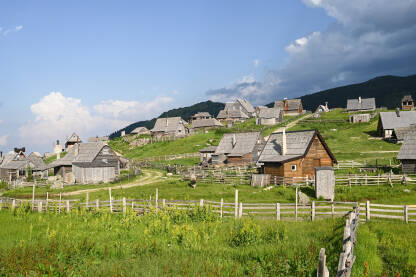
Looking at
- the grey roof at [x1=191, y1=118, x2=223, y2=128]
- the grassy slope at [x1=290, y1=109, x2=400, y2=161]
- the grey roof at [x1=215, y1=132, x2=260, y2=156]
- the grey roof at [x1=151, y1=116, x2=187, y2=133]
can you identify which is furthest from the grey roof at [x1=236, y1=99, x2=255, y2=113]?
the grey roof at [x1=215, y1=132, x2=260, y2=156]

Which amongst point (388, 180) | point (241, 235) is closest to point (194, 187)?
point (388, 180)

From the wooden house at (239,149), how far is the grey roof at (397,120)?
26.9 m

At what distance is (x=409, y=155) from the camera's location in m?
37.6

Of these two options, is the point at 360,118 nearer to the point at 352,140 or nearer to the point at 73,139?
the point at 352,140

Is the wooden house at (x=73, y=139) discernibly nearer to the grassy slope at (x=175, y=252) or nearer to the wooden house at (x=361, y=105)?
the wooden house at (x=361, y=105)

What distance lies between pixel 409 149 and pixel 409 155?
99 cm

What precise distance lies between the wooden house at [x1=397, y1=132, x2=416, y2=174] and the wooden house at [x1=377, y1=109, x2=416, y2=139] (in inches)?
1139

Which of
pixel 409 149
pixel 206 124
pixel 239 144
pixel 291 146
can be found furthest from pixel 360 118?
pixel 291 146

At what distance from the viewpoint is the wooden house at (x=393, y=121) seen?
215ft

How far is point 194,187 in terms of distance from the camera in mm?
37750

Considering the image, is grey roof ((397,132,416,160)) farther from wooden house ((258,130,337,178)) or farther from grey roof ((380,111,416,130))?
grey roof ((380,111,416,130))

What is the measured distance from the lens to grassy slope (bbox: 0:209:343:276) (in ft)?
32.7

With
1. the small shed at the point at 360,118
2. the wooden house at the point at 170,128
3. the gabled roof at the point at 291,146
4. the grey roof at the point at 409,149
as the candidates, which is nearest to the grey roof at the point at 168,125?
the wooden house at the point at 170,128

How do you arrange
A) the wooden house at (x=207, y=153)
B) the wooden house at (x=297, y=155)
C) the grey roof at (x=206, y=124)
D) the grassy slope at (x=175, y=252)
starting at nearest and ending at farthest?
the grassy slope at (x=175, y=252)
the wooden house at (x=297, y=155)
the wooden house at (x=207, y=153)
the grey roof at (x=206, y=124)
